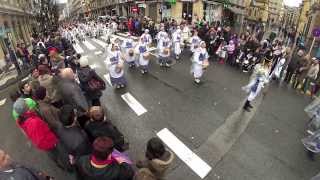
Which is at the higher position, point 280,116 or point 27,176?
point 27,176

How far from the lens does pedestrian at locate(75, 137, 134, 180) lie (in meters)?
2.49

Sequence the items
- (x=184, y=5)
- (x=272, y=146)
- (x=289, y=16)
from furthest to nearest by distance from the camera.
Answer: (x=289, y=16), (x=184, y=5), (x=272, y=146)

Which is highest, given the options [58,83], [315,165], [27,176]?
[58,83]

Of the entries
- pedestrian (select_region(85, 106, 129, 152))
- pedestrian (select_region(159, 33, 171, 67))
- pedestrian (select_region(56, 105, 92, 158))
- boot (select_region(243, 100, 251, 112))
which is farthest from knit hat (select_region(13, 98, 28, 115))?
pedestrian (select_region(159, 33, 171, 67))

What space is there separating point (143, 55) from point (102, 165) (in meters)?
7.91

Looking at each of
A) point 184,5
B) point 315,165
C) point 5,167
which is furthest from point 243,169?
point 184,5

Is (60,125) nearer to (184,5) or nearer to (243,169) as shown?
(243,169)

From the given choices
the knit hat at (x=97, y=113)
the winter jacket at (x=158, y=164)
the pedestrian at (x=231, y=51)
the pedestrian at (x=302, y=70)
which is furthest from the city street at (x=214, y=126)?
the pedestrian at (x=231, y=51)

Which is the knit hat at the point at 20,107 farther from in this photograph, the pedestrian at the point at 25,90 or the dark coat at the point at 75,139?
the pedestrian at the point at 25,90

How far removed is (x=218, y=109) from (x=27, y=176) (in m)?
6.10

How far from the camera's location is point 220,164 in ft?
16.4

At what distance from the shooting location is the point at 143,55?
33.0ft

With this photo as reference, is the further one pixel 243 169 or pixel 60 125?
pixel 243 169

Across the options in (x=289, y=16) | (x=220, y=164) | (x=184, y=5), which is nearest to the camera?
(x=220, y=164)
